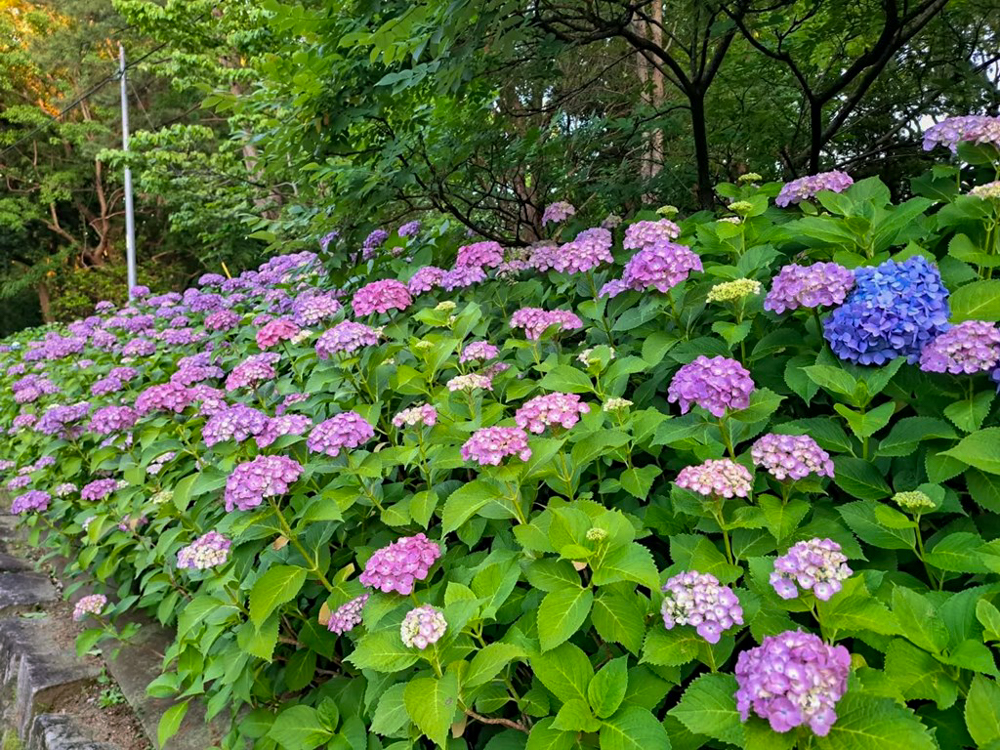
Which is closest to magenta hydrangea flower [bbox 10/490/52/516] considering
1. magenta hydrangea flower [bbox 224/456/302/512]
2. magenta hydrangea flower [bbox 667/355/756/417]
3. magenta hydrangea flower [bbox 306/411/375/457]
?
magenta hydrangea flower [bbox 224/456/302/512]

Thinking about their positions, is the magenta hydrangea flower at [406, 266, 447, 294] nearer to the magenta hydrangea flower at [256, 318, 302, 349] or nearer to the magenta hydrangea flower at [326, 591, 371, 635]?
the magenta hydrangea flower at [256, 318, 302, 349]

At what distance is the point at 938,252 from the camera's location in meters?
2.02

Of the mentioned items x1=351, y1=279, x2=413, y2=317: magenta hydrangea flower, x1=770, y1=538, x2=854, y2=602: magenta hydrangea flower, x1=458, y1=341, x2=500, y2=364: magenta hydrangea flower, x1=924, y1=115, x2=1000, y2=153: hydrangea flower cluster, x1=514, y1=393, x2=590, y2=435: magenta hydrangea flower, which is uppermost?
x1=924, y1=115, x2=1000, y2=153: hydrangea flower cluster

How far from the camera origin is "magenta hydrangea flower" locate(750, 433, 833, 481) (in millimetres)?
1312

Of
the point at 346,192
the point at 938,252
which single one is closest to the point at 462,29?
the point at 346,192

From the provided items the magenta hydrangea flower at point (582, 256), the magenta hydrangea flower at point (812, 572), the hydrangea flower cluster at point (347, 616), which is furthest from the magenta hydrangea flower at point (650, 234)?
the hydrangea flower cluster at point (347, 616)

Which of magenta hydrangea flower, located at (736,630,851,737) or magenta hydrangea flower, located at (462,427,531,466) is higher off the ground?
magenta hydrangea flower, located at (462,427,531,466)

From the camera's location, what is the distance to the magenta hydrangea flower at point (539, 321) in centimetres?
220

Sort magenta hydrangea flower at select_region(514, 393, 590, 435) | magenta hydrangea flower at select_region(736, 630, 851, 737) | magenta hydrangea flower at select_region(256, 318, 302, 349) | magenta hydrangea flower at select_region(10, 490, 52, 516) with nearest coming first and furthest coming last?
magenta hydrangea flower at select_region(736, 630, 851, 737) < magenta hydrangea flower at select_region(514, 393, 590, 435) < magenta hydrangea flower at select_region(256, 318, 302, 349) < magenta hydrangea flower at select_region(10, 490, 52, 516)

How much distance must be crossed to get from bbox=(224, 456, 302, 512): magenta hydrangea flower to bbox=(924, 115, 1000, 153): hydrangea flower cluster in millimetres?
2228

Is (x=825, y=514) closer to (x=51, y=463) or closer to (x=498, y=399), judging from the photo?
(x=498, y=399)

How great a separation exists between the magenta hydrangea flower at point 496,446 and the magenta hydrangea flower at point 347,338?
0.82 meters

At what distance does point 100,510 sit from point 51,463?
96 centimetres

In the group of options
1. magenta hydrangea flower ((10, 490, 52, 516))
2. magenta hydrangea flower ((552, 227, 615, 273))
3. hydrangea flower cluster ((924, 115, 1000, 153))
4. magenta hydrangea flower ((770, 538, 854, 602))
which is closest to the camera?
magenta hydrangea flower ((770, 538, 854, 602))
